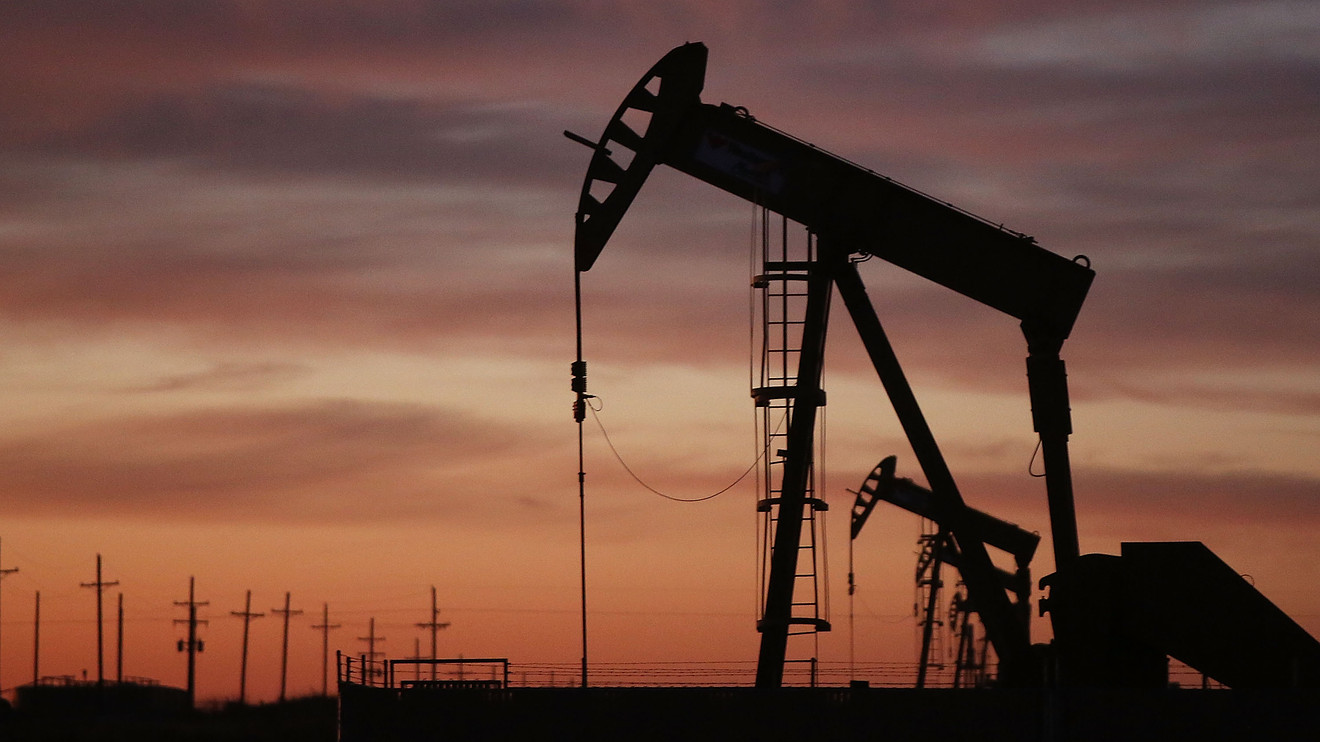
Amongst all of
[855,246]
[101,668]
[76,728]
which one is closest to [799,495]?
[855,246]

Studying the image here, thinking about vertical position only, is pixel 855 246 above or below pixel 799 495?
above

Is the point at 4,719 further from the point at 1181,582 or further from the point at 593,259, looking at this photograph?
the point at 1181,582

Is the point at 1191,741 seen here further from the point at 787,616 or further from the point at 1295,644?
the point at 787,616

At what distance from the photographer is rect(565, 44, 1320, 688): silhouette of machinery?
2039cm

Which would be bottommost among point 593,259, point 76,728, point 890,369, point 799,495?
point 76,728

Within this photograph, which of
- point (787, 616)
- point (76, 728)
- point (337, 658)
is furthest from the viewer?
point (76, 728)

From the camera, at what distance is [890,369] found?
71.1 feet

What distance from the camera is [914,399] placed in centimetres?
2172

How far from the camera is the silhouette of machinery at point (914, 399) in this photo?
20.4m

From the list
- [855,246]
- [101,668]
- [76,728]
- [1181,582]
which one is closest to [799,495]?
Result: [855,246]

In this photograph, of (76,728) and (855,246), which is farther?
(76,728)

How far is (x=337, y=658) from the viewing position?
73.1 ft

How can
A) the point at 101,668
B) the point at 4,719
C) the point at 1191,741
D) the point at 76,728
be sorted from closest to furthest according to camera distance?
1. the point at 1191,741
2. the point at 76,728
3. the point at 4,719
4. the point at 101,668

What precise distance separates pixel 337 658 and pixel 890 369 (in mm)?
7739
